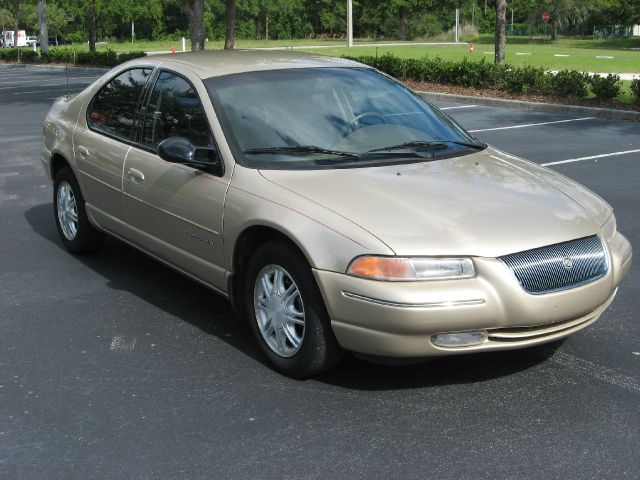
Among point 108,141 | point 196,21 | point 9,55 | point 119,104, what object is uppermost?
point 196,21

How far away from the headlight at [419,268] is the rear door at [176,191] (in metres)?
1.21

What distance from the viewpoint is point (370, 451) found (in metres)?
3.76

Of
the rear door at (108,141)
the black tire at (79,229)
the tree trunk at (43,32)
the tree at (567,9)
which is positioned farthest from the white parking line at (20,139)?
the tree at (567,9)

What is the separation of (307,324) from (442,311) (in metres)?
0.73

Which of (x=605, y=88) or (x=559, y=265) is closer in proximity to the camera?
(x=559, y=265)

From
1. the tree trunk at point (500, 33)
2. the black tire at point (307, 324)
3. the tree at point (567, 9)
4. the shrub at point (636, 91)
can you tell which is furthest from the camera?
the tree at point (567, 9)

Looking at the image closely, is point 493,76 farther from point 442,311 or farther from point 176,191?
point 442,311

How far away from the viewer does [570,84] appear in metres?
18.0

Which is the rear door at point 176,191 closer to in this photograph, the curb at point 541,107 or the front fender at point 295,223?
the front fender at point 295,223

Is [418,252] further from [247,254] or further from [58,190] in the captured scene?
[58,190]

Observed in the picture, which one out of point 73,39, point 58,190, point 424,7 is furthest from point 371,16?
point 58,190

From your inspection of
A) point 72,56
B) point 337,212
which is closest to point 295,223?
point 337,212

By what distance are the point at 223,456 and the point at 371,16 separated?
9747 cm

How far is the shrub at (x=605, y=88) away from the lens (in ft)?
55.6
